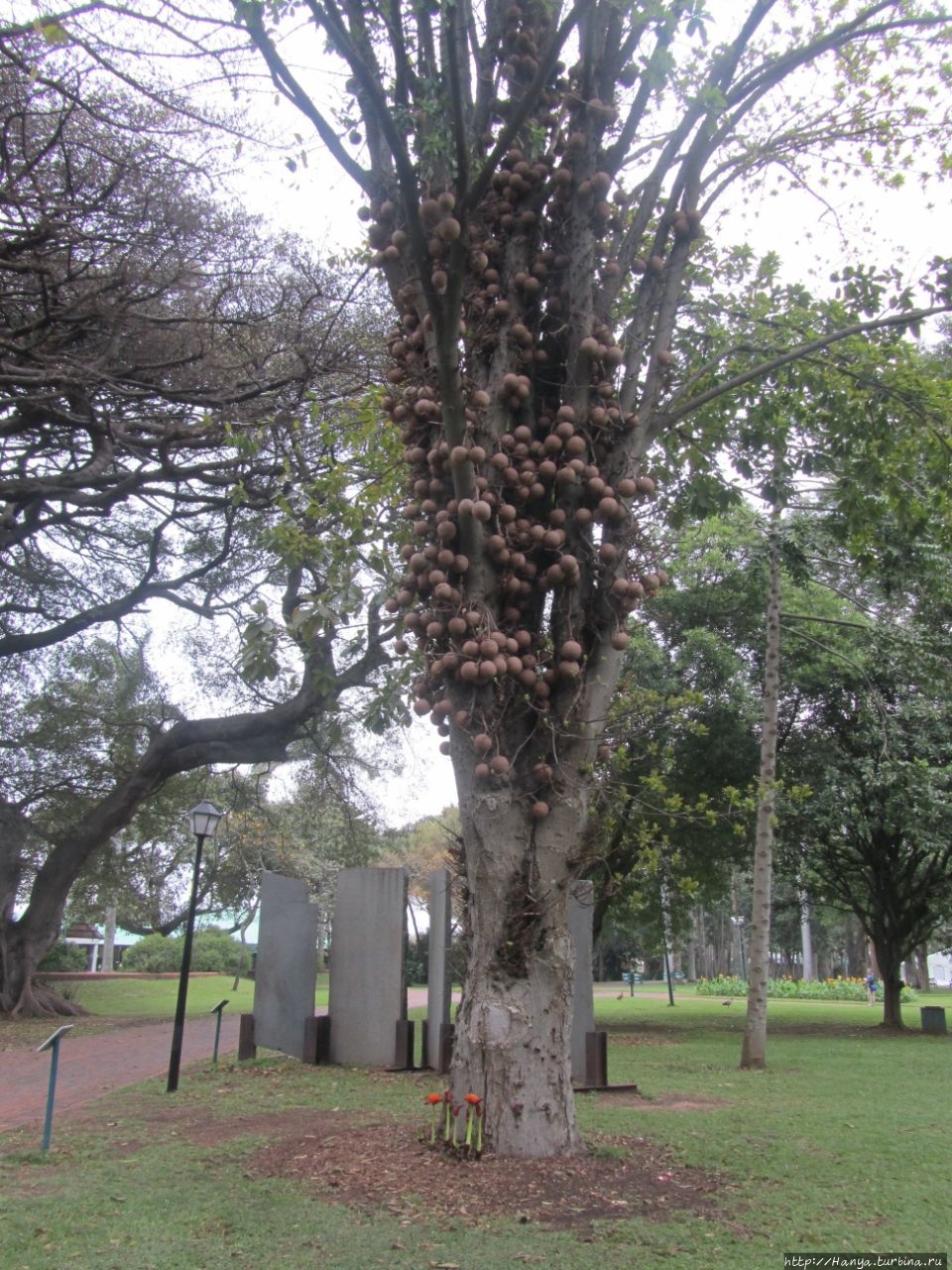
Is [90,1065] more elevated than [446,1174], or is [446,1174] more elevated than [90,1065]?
[446,1174]

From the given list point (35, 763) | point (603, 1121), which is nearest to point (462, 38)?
point (603, 1121)

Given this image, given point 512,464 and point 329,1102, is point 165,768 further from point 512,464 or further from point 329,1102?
point 512,464

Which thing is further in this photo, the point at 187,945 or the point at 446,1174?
the point at 187,945

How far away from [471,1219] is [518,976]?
119 centimetres

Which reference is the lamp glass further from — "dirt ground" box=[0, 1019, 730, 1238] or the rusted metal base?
"dirt ground" box=[0, 1019, 730, 1238]

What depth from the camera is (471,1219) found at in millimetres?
4512

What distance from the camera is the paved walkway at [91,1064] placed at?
9.27 metres

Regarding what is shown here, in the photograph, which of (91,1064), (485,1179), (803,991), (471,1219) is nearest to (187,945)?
(91,1064)

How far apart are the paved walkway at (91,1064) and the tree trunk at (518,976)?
4.29 metres

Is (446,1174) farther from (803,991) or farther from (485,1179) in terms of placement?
(803,991)

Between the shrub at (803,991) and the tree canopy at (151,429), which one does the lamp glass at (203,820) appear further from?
the shrub at (803,991)

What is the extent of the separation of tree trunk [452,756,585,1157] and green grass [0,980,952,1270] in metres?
0.80

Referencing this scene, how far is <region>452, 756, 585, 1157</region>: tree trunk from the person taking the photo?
17.3ft

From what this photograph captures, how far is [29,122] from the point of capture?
34.9 feet
